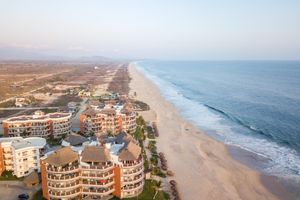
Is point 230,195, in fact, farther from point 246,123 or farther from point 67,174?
point 246,123

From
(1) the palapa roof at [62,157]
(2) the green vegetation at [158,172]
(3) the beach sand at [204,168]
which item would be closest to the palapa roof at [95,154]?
(1) the palapa roof at [62,157]

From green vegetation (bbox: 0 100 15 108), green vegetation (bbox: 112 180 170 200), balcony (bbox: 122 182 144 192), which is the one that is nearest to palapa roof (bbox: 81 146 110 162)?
balcony (bbox: 122 182 144 192)

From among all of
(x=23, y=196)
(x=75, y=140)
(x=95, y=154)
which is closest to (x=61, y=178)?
(x=95, y=154)

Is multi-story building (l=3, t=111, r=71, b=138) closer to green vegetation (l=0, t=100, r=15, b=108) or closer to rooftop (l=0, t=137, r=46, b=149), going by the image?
rooftop (l=0, t=137, r=46, b=149)

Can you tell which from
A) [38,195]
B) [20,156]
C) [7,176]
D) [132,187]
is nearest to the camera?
[132,187]

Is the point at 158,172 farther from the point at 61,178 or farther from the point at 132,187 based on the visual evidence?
→ the point at 61,178

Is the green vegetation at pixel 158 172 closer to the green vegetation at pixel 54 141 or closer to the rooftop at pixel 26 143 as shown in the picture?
the rooftop at pixel 26 143
